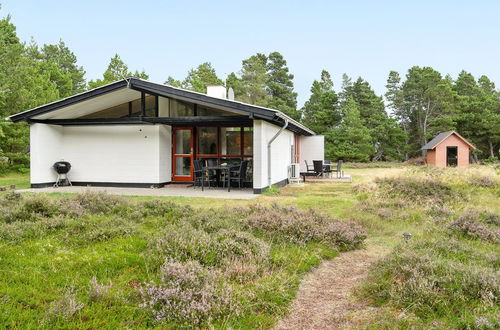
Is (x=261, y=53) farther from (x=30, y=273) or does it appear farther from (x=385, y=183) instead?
(x=30, y=273)

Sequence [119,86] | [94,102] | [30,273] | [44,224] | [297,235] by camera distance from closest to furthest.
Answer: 1. [30,273]
2. [44,224]
3. [297,235]
4. [119,86]
5. [94,102]

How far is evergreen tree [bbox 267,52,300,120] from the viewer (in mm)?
39094

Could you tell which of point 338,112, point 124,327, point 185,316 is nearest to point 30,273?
point 124,327

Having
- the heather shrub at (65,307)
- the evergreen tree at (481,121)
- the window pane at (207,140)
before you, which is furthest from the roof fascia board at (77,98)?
the evergreen tree at (481,121)

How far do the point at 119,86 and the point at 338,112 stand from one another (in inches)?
944

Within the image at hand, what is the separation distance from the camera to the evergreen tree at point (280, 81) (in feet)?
128

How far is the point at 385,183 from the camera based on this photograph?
977cm

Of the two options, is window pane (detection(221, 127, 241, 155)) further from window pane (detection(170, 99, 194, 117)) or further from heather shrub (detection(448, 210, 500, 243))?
heather shrub (detection(448, 210, 500, 243))

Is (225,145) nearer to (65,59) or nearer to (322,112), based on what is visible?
(322,112)

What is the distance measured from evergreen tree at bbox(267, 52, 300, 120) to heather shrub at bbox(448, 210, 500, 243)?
3233 cm

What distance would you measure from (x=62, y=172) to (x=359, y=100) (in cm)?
2822

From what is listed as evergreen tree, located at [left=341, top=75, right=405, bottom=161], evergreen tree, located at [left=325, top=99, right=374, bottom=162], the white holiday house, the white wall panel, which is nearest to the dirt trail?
the white holiday house

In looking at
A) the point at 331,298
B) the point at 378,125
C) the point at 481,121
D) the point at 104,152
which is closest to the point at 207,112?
the point at 104,152

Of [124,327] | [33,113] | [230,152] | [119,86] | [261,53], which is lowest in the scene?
[124,327]
